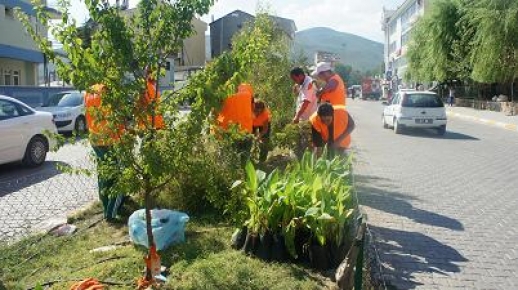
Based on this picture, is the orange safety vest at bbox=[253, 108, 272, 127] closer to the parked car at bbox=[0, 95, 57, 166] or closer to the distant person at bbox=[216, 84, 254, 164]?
the distant person at bbox=[216, 84, 254, 164]

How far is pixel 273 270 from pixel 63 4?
2558mm

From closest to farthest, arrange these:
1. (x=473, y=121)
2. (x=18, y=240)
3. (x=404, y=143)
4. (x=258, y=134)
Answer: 1. (x=18, y=240)
2. (x=258, y=134)
3. (x=404, y=143)
4. (x=473, y=121)

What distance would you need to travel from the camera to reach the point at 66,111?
53.9ft

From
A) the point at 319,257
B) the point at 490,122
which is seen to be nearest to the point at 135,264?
the point at 319,257

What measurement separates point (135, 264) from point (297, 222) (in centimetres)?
145

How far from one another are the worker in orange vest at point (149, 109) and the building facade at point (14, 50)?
25687mm

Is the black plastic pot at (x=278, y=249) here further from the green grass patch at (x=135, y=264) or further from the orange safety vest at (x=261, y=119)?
the orange safety vest at (x=261, y=119)

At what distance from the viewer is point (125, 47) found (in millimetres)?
3402

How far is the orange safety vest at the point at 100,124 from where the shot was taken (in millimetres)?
3490

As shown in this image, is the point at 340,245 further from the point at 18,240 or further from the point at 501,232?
the point at 18,240

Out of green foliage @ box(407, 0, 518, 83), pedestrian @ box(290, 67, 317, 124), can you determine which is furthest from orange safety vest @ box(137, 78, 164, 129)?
green foliage @ box(407, 0, 518, 83)

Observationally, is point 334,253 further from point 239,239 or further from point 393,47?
point 393,47

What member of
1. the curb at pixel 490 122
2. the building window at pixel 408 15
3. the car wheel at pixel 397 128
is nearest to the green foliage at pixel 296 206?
the car wheel at pixel 397 128

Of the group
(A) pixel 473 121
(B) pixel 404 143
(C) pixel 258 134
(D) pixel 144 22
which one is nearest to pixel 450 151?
(B) pixel 404 143
